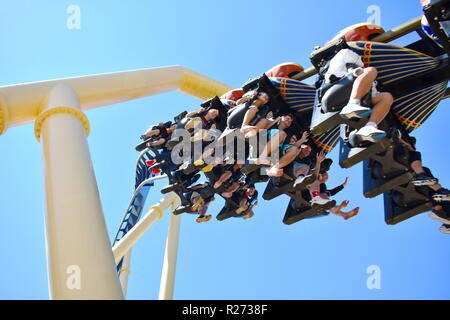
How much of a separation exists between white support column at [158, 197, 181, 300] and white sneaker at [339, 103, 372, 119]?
546 cm

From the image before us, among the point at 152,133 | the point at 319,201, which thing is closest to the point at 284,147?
the point at 319,201

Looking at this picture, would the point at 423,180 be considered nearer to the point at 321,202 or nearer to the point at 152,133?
the point at 321,202

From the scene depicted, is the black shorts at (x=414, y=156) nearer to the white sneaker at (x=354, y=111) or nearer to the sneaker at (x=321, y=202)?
the white sneaker at (x=354, y=111)

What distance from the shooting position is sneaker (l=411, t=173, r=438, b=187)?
5.45m

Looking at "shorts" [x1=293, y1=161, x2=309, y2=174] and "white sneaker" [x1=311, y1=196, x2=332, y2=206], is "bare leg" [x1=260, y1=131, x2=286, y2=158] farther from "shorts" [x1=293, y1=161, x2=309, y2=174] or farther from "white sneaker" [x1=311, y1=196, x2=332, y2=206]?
"white sneaker" [x1=311, y1=196, x2=332, y2=206]

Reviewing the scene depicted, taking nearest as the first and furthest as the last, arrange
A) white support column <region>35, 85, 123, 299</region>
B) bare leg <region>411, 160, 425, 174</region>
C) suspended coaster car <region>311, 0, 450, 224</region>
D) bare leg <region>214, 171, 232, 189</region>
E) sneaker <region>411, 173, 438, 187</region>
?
1. white support column <region>35, 85, 123, 299</region>
2. suspended coaster car <region>311, 0, 450, 224</region>
3. sneaker <region>411, 173, 438, 187</region>
4. bare leg <region>411, 160, 425, 174</region>
5. bare leg <region>214, 171, 232, 189</region>

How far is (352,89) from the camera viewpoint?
5145 millimetres

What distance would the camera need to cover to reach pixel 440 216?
5.99 m

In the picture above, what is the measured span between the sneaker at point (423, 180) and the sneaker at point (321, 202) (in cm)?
102

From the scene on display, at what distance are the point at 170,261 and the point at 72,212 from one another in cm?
562

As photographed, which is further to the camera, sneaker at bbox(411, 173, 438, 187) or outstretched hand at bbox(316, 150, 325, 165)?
outstretched hand at bbox(316, 150, 325, 165)

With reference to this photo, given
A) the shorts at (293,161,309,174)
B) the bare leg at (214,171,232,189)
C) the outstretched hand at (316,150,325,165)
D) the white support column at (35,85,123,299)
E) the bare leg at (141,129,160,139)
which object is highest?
the bare leg at (141,129,160,139)

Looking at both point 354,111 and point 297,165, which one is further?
point 297,165

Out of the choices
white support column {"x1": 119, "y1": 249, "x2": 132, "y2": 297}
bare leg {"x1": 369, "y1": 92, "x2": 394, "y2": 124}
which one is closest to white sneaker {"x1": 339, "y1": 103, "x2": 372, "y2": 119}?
bare leg {"x1": 369, "y1": 92, "x2": 394, "y2": 124}
